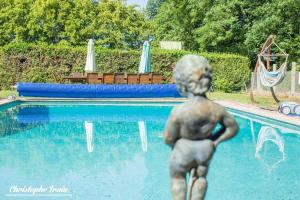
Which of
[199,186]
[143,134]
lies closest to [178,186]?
[199,186]

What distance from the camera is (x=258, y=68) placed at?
16.4 meters

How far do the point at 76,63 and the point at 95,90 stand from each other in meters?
4.23

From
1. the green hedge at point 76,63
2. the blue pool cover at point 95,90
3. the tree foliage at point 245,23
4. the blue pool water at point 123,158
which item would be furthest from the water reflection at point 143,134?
the tree foliage at point 245,23

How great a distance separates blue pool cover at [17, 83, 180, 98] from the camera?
1870 cm

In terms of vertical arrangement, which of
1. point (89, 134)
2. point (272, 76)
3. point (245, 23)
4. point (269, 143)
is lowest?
point (89, 134)

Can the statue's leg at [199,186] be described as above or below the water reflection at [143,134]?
above

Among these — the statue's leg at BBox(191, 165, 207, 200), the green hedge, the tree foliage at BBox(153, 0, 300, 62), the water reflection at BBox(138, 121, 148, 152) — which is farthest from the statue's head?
the tree foliage at BBox(153, 0, 300, 62)

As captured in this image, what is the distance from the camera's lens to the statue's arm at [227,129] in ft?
8.93

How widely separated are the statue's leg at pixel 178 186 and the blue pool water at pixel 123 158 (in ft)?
10.7

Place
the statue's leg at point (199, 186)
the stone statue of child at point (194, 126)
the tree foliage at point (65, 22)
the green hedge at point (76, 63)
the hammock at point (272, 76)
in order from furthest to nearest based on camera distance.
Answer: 1. the tree foliage at point (65, 22)
2. the green hedge at point (76, 63)
3. the hammock at point (272, 76)
4. the statue's leg at point (199, 186)
5. the stone statue of child at point (194, 126)

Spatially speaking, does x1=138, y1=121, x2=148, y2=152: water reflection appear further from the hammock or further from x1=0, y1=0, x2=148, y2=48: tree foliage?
x1=0, y1=0, x2=148, y2=48: tree foliage

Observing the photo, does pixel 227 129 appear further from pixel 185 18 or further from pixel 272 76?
pixel 185 18

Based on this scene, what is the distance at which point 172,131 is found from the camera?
265cm

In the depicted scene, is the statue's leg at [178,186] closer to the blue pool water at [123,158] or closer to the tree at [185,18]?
the blue pool water at [123,158]
